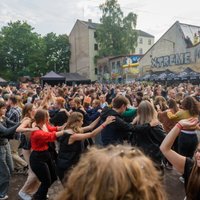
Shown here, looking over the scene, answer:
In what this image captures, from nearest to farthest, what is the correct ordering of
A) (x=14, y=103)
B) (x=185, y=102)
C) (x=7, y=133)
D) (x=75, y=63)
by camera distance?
1. (x=7, y=133)
2. (x=185, y=102)
3. (x=14, y=103)
4. (x=75, y=63)

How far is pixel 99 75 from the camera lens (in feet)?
191

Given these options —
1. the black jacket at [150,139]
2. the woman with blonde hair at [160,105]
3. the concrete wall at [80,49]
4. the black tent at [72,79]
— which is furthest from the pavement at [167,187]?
the concrete wall at [80,49]

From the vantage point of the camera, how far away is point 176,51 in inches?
1537

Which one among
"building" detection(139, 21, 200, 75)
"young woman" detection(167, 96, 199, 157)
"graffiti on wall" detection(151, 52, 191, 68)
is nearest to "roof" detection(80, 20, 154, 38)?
"building" detection(139, 21, 200, 75)

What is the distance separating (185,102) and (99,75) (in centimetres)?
5220

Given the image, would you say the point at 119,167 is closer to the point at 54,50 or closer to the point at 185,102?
the point at 185,102

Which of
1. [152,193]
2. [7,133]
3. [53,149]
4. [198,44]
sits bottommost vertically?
[53,149]

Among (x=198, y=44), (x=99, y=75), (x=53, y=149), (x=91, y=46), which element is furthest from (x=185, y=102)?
(x=91, y=46)

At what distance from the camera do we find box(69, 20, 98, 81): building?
200ft

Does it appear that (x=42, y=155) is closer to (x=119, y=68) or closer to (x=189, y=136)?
(x=189, y=136)

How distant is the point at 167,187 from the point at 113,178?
17.1ft

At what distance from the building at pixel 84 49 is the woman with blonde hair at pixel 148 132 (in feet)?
182

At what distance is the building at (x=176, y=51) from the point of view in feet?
118

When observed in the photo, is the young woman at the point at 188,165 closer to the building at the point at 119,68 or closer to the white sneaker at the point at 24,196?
the white sneaker at the point at 24,196
